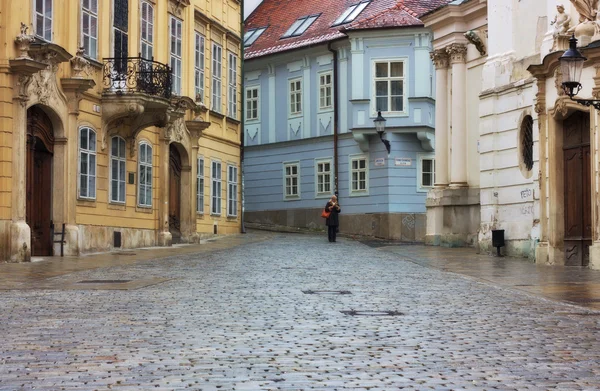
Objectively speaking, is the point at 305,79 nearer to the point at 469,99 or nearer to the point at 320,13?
the point at 320,13

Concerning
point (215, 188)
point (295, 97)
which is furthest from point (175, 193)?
point (295, 97)

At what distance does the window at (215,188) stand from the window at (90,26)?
10400 millimetres

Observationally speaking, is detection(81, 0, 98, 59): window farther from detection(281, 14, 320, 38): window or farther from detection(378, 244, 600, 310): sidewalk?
detection(281, 14, 320, 38): window

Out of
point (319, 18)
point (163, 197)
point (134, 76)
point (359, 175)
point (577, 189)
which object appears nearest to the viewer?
point (577, 189)

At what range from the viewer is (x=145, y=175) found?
100 ft

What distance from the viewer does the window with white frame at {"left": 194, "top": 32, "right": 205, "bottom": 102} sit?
34.8m

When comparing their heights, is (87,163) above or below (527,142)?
below

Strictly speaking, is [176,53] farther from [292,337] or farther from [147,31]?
[292,337]

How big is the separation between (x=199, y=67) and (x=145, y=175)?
19.2 ft

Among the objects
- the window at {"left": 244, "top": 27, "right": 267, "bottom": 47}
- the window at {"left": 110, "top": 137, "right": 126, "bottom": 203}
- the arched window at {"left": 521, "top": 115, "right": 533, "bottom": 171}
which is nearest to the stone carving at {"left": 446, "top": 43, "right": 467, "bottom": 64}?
the arched window at {"left": 521, "top": 115, "right": 533, "bottom": 171}

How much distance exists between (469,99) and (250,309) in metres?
22.6

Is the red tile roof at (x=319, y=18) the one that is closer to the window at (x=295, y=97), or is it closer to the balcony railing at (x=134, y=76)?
the window at (x=295, y=97)

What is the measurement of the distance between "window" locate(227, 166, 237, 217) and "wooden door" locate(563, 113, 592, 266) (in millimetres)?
17771

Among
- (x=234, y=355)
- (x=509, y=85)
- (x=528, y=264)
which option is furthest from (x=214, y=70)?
(x=234, y=355)
